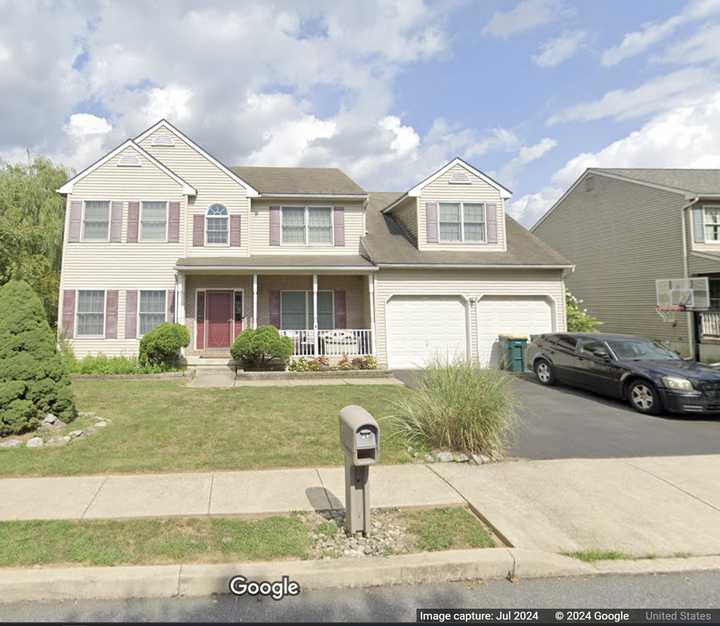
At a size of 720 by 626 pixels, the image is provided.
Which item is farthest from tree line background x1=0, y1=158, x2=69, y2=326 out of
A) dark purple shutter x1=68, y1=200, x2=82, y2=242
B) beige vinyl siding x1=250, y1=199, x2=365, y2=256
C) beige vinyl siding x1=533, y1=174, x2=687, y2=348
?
beige vinyl siding x1=533, y1=174, x2=687, y2=348

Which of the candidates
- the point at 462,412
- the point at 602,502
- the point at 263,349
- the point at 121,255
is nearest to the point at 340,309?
the point at 263,349

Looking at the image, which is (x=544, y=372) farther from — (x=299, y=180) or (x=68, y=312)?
(x=68, y=312)

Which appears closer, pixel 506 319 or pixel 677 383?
pixel 677 383

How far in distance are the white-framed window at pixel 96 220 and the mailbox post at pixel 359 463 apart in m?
14.1

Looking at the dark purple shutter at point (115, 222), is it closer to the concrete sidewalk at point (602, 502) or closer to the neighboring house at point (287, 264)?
the neighboring house at point (287, 264)

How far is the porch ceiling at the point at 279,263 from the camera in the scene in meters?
13.8

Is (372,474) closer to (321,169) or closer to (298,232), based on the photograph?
(298,232)

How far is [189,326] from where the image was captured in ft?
49.4

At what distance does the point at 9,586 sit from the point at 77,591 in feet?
1.46

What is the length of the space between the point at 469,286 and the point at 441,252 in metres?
1.68

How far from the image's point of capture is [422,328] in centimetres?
1512

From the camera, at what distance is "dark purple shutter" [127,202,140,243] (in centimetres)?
1452

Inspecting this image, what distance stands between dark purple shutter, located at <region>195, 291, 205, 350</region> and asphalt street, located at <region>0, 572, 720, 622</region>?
41.8 feet

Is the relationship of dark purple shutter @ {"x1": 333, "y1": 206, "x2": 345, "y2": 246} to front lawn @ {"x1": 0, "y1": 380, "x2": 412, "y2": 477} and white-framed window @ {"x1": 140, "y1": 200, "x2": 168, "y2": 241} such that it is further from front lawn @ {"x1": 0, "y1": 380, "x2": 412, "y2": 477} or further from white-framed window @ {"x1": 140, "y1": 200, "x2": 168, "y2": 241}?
front lawn @ {"x1": 0, "y1": 380, "x2": 412, "y2": 477}
